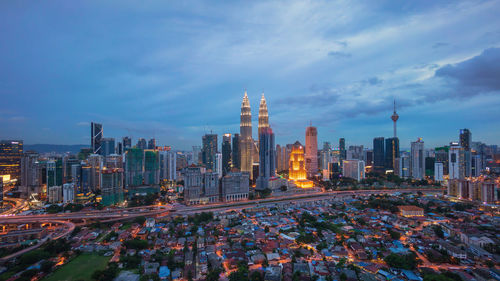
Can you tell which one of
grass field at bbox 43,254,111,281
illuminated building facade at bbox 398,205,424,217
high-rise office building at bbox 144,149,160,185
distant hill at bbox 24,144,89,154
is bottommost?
grass field at bbox 43,254,111,281

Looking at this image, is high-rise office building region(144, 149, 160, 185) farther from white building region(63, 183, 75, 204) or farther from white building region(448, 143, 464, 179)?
white building region(448, 143, 464, 179)

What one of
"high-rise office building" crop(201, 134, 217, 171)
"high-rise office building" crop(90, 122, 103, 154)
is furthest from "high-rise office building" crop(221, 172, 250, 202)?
"high-rise office building" crop(90, 122, 103, 154)

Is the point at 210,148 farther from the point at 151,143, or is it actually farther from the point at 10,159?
the point at 10,159

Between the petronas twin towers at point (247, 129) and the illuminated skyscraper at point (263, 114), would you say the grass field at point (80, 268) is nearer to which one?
the petronas twin towers at point (247, 129)

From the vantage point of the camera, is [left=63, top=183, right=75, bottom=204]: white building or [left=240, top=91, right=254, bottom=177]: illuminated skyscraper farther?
[left=240, top=91, right=254, bottom=177]: illuminated skyscraper

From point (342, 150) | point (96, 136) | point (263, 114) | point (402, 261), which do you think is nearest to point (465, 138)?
point (342, 150)

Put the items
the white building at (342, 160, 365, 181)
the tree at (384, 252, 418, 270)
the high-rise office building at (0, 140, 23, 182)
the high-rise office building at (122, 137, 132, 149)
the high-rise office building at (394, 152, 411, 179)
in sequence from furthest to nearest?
the high-rise office building at (122, 137, 132, 149)
the high-rise office building at (394, 152, 411, 179)
the white building at (342, 160, 365, 181)
the high-rise office building at (0, 140, 23, 182)
the tree at (384, 252, 418, 270)

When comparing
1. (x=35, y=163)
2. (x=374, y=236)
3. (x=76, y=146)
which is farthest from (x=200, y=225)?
(x=76, y=146)
